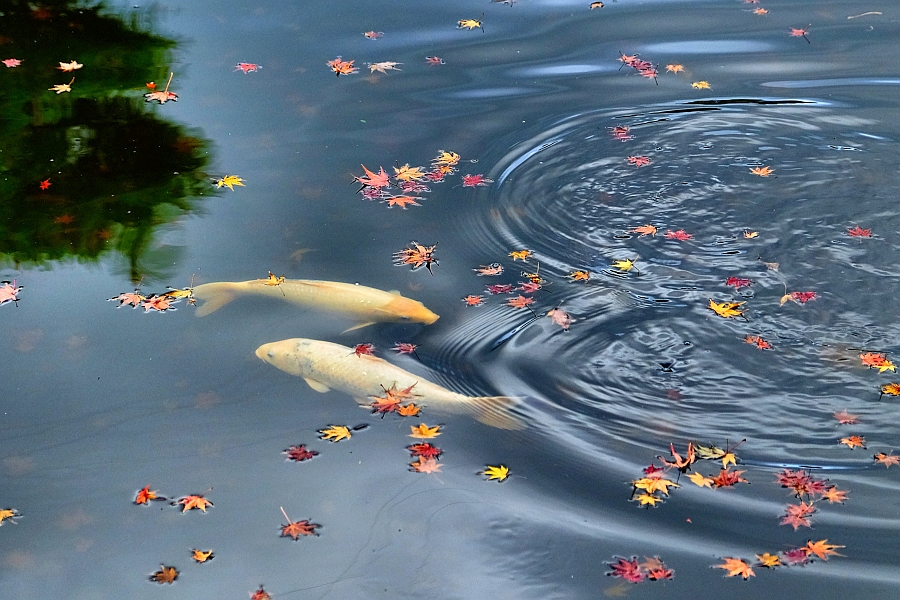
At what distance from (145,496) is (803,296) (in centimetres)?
446

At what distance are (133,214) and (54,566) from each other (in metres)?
3.33

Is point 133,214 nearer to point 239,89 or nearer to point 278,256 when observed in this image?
point 278,256

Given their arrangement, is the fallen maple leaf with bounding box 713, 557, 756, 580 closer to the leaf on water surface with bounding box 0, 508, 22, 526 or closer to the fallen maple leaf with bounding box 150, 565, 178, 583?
the fallen maple leaf with bounding box 150, 565, 178, 583

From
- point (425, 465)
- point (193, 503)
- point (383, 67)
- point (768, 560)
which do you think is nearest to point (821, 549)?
point (768, 560)

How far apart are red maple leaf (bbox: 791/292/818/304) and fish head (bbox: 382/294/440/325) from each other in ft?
8.17

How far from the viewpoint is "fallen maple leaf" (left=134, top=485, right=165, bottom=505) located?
176 inches

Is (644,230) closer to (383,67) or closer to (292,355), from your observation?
(292,355)

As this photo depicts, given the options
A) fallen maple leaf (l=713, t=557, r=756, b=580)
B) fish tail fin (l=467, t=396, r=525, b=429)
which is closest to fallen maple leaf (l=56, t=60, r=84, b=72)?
fish tail fin (l=467, t=396, r=525, b=429)

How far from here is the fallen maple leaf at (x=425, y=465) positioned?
4.57m

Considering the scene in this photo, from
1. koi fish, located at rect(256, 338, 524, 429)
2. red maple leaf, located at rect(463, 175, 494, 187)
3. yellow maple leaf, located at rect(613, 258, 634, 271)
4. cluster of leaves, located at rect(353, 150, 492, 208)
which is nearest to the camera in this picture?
koi fish, located at rect(256, 338, 524, 429)

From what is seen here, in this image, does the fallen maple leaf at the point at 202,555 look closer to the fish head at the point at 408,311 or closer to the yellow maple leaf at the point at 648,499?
the fish head at the point at 408,311

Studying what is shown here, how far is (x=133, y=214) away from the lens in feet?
22.0

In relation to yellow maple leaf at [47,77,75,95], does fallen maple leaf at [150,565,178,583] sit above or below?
below

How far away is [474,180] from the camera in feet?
22.9
